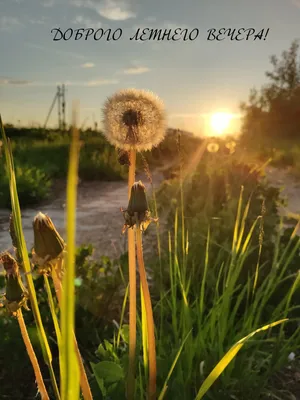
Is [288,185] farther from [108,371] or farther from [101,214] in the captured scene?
[108,371]

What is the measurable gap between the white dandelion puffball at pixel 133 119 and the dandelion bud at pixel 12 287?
0.36 meters

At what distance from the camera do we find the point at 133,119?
3.84ft

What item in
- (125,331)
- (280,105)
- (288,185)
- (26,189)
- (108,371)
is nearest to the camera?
(108,371)

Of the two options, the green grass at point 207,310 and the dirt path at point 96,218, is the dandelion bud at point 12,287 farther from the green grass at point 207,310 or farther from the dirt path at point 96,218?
the dirt path at point 96,218

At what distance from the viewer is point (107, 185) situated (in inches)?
384

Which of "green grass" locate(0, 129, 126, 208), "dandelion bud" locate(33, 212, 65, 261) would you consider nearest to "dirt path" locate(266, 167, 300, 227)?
"green grass" locate(0, 129, 126, 208)

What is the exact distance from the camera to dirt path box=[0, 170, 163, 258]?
4863 millimetres

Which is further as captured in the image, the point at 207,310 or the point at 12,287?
the point at 207,310

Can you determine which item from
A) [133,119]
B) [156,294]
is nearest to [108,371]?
[133,119]

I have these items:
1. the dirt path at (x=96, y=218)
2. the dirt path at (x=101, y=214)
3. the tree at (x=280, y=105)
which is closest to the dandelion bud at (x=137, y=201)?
the dirt path at (x=101, y=214)

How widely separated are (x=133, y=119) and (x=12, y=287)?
1.44ft

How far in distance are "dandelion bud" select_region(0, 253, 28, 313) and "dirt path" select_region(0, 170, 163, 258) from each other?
84.3 inches

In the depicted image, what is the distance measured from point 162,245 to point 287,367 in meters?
1.35

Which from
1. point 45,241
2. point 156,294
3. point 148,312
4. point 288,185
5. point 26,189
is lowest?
point 26,189
